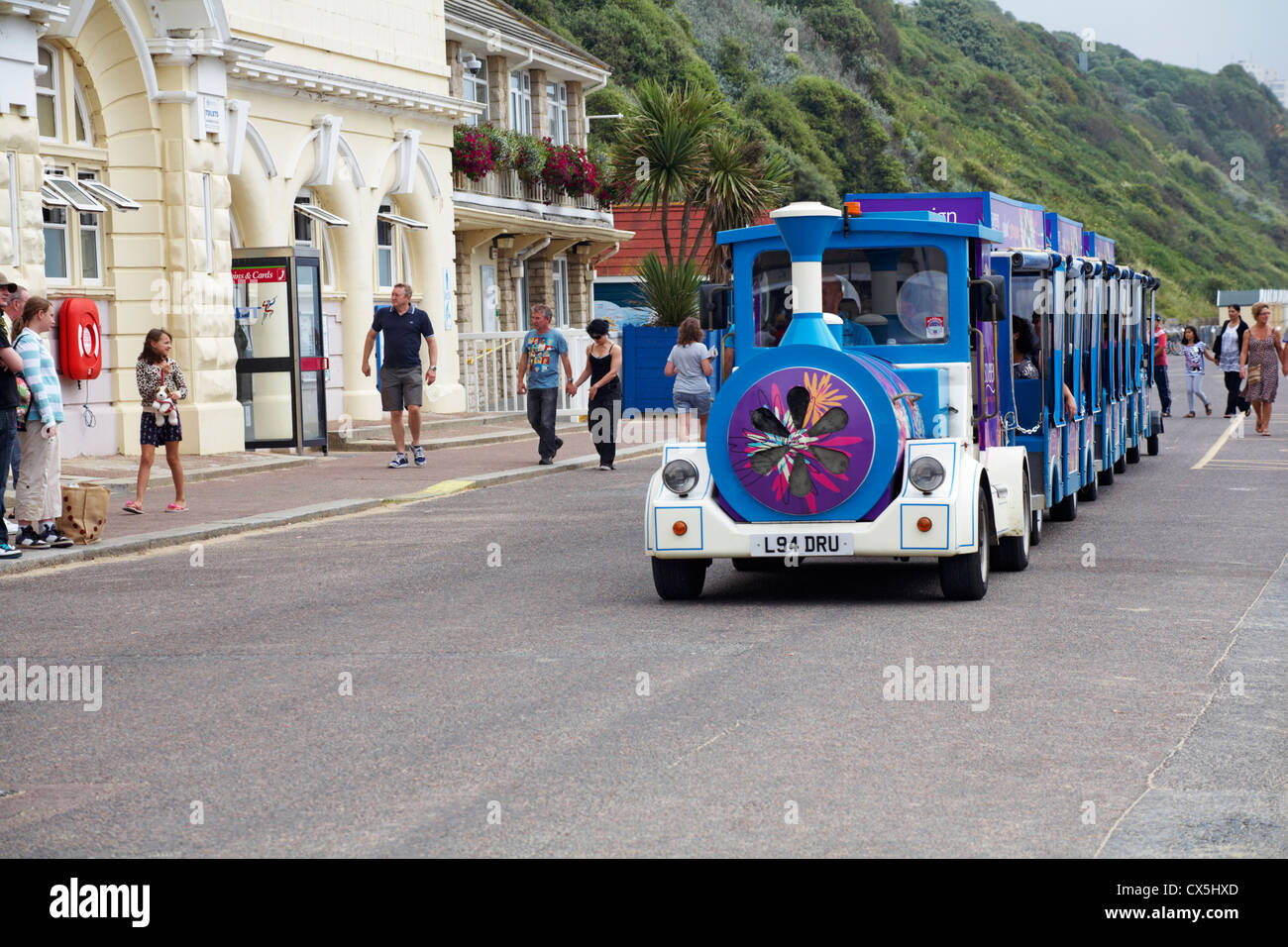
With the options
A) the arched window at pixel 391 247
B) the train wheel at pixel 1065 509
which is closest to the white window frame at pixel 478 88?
the arched window at pixel 391 247

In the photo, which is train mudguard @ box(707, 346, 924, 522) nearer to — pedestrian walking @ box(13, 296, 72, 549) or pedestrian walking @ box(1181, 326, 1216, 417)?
pedestrian walking @ box(13, 296, 72, 549)

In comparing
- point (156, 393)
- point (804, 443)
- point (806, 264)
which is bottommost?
point (804, 443)

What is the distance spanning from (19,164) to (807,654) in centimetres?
1285

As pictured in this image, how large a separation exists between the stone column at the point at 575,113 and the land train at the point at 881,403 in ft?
Result: 85.5

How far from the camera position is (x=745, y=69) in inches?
2798

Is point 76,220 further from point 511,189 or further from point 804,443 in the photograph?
point 511,189

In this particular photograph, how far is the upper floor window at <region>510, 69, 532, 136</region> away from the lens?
3653 cm

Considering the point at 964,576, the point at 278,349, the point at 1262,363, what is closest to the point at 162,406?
the point at 278,349

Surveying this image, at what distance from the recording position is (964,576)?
A: 9992 millimetres

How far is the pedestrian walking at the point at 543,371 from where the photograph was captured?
67.6ft

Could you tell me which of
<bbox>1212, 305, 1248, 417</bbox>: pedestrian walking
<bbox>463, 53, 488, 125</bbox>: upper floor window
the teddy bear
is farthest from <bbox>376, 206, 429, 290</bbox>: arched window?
the teddy bear

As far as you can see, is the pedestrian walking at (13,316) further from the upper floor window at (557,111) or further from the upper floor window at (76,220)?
the upper floor window at (557,111)

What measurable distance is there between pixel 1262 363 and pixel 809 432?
16.5 m

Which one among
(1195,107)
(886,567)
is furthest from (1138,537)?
(1195,107)
